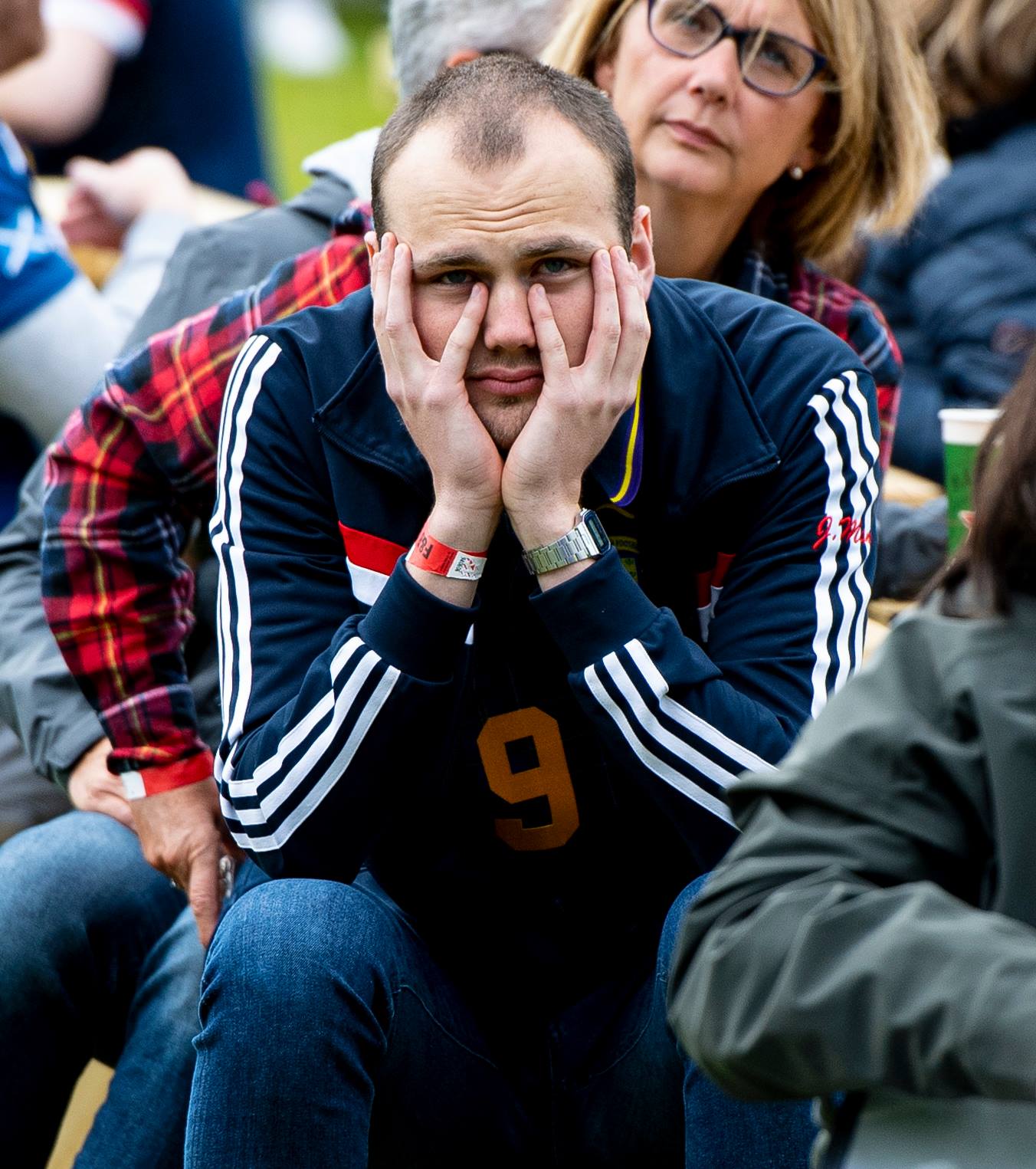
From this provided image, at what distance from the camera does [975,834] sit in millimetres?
1112

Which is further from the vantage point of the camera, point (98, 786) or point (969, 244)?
point (969, 244)

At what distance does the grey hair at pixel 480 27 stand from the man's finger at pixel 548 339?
104 cm

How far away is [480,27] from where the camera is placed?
102 inches

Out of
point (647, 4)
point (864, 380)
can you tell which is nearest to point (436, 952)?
point (864, 380)

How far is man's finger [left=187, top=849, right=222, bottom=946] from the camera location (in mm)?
1920

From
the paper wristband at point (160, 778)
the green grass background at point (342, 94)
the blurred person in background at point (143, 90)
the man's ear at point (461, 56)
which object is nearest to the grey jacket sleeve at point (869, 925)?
the paper wristband at point (160, 778)

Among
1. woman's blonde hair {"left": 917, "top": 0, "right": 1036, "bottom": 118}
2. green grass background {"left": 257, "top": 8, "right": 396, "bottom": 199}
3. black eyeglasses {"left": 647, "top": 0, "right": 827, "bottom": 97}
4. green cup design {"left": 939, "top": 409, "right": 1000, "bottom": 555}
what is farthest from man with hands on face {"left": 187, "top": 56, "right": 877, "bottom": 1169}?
green grass background {"left": 257, "top": 8, "right": 396, "bottom": 199}

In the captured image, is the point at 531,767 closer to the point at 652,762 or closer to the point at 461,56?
the point at 652,762

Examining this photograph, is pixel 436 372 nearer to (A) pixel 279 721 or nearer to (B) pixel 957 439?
(A) pixel 279 721

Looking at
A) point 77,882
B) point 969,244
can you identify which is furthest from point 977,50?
point 77,882

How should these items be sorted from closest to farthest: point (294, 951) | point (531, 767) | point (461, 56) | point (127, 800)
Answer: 1. point (294, 951)
2. point (531, 767)
3. point (127, 800)
4. point (461, 56)

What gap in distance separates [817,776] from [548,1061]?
82 centimetres

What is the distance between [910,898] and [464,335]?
0.83 meters

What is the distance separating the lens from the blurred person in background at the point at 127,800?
6.29ft
